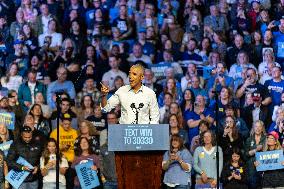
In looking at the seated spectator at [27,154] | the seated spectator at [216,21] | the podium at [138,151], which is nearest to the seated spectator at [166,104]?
the seated spectator at [27,154]

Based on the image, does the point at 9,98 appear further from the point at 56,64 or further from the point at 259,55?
the point at 259,55

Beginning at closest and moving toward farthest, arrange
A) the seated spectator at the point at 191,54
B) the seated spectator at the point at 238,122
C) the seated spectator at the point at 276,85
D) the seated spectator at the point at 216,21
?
the seated spectator at the point at 238,122 → the seated spectator at the point at 276,85 → the seated spectator at the point at 191,54 → the seated spectator at the point at 216,21

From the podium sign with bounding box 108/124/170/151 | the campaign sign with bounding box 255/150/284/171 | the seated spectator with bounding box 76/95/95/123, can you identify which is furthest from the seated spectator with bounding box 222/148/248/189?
the podium sign with bounding box 108/124/170/151

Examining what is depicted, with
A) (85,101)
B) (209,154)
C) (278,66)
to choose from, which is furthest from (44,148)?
(278,66)

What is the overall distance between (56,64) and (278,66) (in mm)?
3724

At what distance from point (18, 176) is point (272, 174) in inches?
146

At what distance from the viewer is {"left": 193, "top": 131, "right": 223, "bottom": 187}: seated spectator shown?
13.8 meters

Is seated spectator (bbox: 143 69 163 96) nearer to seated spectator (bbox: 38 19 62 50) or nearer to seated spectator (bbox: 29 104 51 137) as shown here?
seated spectator (bbox: 29 104 51 137)

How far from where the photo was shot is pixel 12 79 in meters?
15.5

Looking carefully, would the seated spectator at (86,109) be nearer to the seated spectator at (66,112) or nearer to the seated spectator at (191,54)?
the seated spectator at (66,112)

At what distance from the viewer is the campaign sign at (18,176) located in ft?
44.8

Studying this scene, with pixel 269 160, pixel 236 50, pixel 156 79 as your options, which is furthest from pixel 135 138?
pixel 236 50

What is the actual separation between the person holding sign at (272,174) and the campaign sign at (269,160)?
Answer: 0.17 feet

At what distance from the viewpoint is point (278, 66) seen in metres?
15.4
